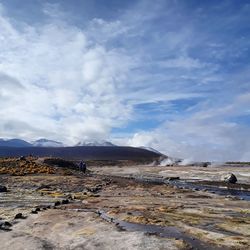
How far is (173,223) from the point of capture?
19.7 m

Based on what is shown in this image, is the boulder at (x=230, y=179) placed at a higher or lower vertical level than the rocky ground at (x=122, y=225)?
higher

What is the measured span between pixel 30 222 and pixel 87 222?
9.11ft

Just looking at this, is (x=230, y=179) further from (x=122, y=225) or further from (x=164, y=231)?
(x=164, y=231)

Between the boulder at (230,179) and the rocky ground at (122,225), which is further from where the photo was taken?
the boulder at (230,179)

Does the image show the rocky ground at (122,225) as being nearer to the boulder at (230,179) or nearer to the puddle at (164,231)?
the puddle at (164,231)

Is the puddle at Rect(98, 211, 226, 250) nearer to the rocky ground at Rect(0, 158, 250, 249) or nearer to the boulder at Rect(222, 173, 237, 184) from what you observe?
the rocky ground at Rect(0, 158, 250, 249)

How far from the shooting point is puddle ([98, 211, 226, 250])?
1534 cm

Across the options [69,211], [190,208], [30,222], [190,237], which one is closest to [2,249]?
[30,222]

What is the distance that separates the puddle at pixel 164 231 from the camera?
15.3m

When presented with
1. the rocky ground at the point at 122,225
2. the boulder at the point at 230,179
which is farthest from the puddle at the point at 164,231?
the boulder at the point at 230,179

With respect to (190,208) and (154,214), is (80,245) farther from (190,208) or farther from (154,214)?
(190,208)

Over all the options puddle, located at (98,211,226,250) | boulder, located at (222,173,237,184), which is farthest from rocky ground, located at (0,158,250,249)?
boulder, located at (222,173,237,184)

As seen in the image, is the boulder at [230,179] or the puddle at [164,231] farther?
the boulder at [230,179]

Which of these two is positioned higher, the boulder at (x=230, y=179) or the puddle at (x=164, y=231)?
the boulder at (x=230, y=179)
